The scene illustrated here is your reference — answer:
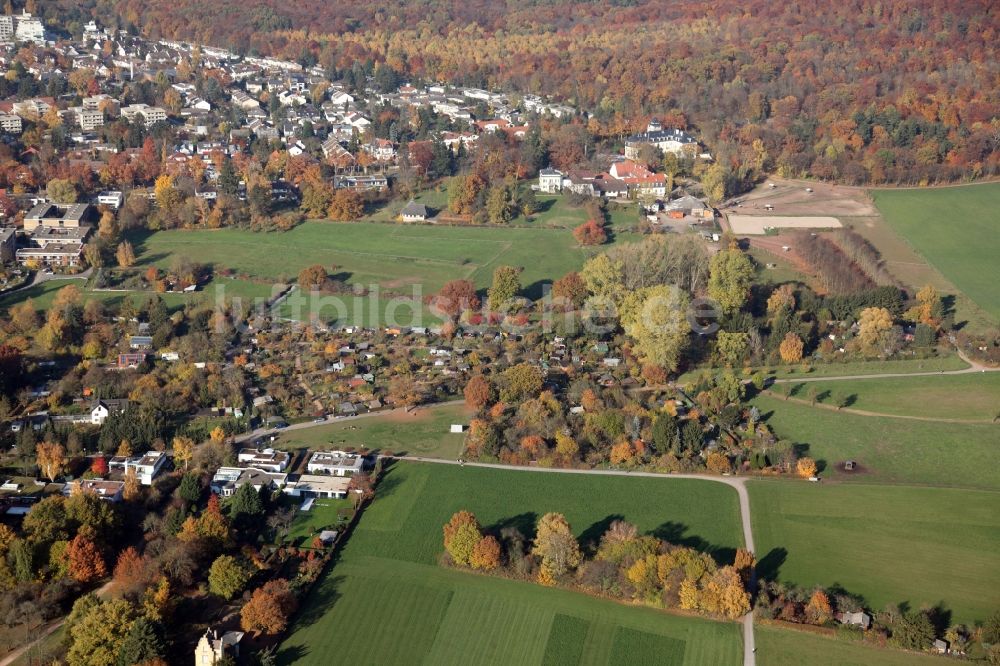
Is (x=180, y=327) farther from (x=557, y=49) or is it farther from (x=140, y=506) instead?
(x=557, y=49)

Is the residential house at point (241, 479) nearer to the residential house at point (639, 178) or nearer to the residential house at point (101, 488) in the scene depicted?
the residential house at point (101, 488)

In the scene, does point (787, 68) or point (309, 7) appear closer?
point (787, 68)

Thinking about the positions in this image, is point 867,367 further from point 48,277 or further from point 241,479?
point 48,277

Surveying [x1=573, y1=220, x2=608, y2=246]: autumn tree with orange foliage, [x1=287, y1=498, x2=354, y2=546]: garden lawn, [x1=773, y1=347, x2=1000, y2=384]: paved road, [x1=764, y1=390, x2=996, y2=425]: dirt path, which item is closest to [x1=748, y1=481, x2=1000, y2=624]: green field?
[x1=764, y1=390, x2=996, y2=425]: dirt path

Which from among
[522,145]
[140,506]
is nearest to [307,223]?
[522,145]

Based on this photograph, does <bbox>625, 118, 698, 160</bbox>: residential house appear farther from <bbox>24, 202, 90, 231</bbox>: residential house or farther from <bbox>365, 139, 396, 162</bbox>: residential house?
<bbox>24, 202, 90, 231</bbox>: residential house

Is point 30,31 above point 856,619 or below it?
above

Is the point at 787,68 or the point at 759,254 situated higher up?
the point at 787,68

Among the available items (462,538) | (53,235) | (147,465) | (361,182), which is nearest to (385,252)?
(361,182)
